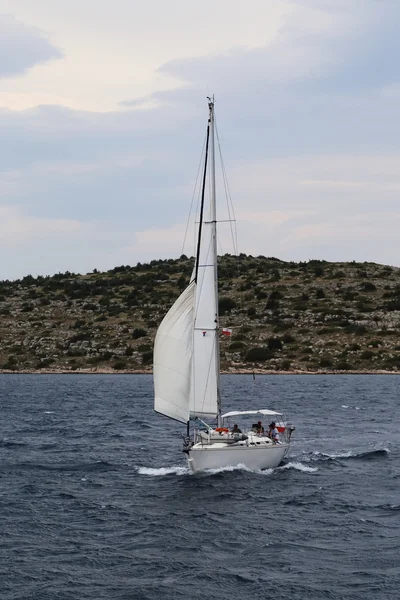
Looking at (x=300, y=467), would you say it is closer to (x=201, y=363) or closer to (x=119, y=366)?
(x=201, y=363)

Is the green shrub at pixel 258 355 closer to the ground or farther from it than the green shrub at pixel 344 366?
farther from it

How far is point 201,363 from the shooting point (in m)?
40.0

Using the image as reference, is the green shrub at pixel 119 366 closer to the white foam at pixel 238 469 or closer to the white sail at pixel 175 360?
the white foam at pixel 238 469

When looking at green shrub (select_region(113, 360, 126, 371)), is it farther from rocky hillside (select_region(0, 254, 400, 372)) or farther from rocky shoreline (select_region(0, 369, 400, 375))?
rocky shoreline (select_region(0, 369, 400, 375))

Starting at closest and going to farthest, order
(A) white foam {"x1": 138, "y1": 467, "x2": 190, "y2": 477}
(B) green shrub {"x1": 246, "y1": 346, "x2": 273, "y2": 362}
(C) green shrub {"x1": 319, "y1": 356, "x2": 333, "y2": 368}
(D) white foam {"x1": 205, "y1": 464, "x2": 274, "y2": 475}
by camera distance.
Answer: (D) white foam {"x1": 205, "y1": 464, "x2": 274, "y2": 475} → (A) white foam {"x1": 138, "y1": 467, "x2": 190, "y2": 477} → (C) green shrub {"x1": 319, "y1": 356, "x2": 333, "y2": 368} → (B) green shrub {"x1": 246, "y1": 346, "x2": 273, "y2": 362}

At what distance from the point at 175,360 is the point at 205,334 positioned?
73.0 inches

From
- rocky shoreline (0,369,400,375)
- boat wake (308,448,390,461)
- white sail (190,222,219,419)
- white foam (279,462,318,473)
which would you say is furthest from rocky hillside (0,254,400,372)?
white sail (190,222,219,419)

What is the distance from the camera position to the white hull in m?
38.4

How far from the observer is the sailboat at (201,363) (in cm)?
3938

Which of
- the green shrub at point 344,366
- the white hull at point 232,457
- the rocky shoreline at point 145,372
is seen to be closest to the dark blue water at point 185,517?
the white hull at point 232,457

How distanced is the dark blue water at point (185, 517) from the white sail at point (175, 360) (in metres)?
3.35

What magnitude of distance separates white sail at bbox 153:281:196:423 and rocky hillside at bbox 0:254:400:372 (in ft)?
213

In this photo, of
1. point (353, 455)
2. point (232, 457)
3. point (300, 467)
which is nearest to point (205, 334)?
point (232, 457)

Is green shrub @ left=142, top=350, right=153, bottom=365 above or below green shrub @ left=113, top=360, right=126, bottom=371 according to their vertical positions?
above
